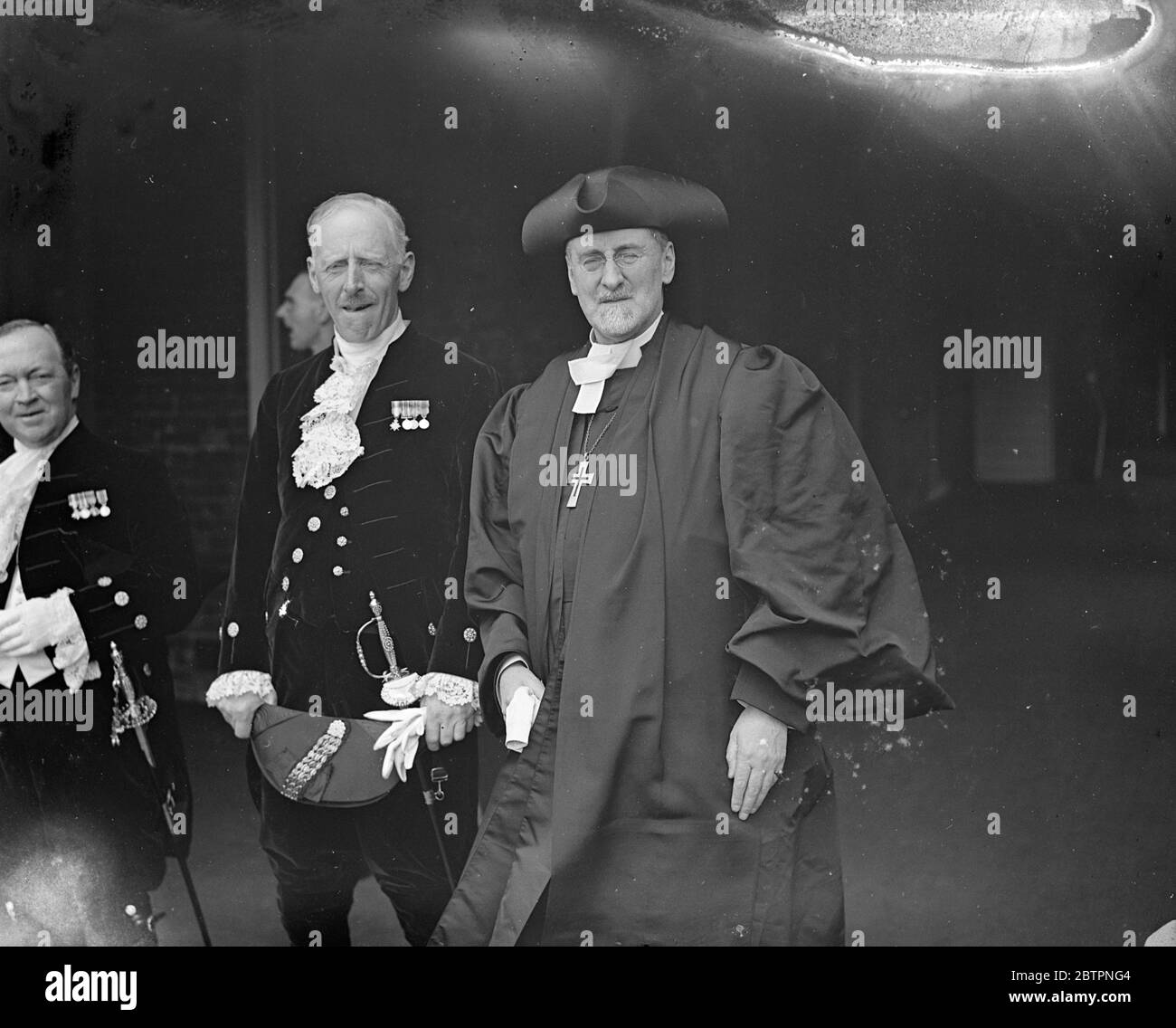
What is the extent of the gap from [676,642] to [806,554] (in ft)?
1.63

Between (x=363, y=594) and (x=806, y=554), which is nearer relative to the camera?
(x=806, y=554)

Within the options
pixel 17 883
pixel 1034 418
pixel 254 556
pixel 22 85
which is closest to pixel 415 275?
pixel 254 556

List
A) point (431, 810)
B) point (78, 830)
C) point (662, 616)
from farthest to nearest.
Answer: point (78, 830)
point (431, 810)
point (662, 616)

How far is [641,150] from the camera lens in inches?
180

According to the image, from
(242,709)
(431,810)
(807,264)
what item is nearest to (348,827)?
(431,810)

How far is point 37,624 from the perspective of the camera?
4684 mm

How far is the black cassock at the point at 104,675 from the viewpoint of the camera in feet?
15.4

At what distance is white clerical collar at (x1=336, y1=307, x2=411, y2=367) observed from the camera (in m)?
4.61

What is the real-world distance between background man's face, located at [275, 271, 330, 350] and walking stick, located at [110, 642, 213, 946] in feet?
3.98

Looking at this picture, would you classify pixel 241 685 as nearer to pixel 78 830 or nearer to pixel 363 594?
pixel 363 594

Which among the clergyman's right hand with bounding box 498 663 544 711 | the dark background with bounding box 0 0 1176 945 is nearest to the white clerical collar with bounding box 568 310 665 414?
the dark background with bounding box 0 0 1176 945

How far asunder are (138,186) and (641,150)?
65.7 inches

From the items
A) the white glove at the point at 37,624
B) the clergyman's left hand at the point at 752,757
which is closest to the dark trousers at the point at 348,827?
the white glove at the point at 37,624

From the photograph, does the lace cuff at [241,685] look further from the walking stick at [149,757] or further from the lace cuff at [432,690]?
the lace cuff at [432,690]
